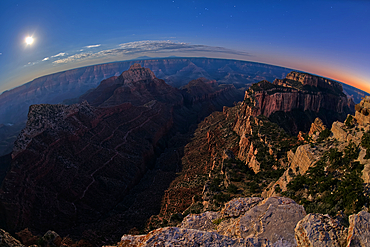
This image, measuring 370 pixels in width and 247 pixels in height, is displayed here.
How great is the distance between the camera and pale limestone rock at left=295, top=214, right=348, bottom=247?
8227mm

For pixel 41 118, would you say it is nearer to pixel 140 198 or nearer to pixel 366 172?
pixel 140 198

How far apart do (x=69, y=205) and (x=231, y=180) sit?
135 feet

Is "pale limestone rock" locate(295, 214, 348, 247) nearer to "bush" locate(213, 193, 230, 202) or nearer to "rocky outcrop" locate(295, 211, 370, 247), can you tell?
"rocky outcrop" locate(295, 211, 370, 247)

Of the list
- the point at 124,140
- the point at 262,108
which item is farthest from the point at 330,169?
the point at 124,140

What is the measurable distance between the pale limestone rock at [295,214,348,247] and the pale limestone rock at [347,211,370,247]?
419 millimetres

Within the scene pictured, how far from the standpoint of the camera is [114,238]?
3469 cm

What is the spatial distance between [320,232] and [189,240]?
6368 mm

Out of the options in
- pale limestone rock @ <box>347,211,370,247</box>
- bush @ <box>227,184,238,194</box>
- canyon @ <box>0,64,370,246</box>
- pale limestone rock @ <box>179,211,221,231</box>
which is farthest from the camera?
bush @ <box>227,184,238,194</box>

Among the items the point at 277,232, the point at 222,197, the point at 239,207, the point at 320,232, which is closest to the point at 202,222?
the point at 239,207

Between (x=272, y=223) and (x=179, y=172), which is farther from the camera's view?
(x=179, y=172)

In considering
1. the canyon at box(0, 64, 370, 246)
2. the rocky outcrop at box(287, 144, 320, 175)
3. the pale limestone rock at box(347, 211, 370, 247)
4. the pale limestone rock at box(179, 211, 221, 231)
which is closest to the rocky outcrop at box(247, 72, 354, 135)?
the canyon at box(0, 64, 370, 246)

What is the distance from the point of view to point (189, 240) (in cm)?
984

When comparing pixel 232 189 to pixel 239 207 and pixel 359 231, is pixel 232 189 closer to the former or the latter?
pixel 239 207

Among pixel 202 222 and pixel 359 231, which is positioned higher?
pixel 359 231
